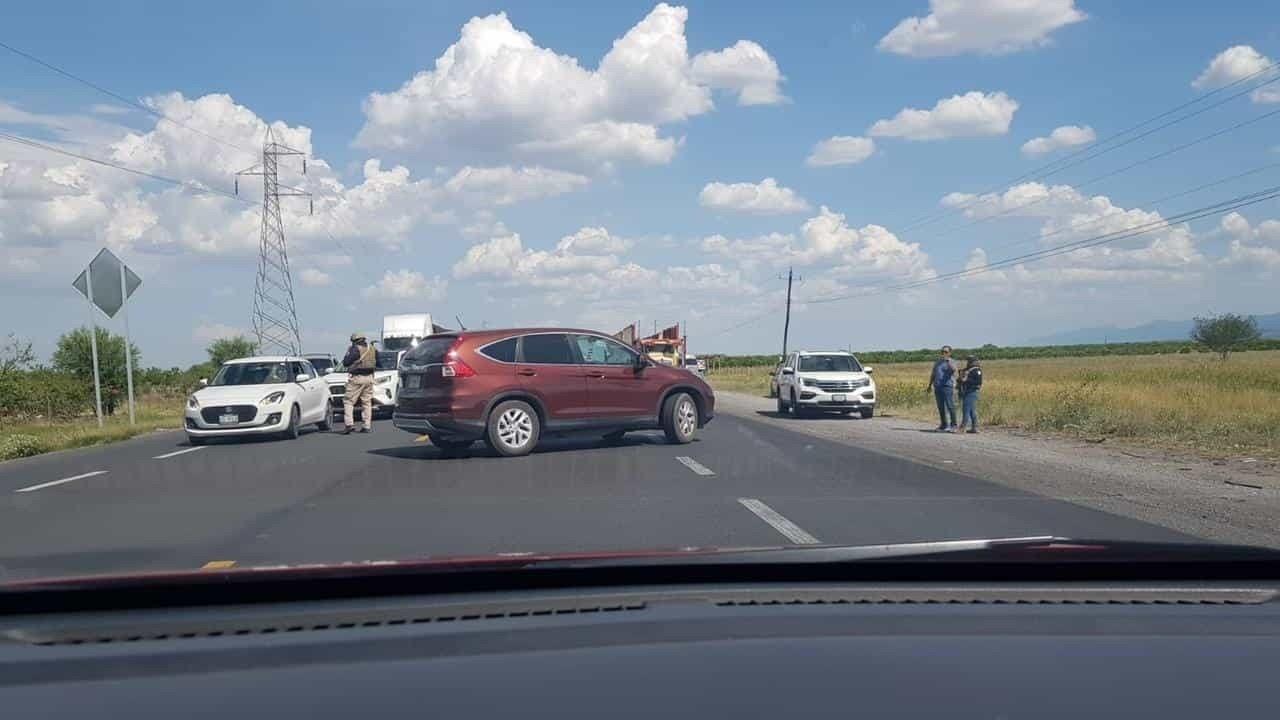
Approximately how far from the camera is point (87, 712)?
2258 mm

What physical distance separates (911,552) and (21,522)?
849 centimetres

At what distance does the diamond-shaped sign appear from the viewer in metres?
22.3

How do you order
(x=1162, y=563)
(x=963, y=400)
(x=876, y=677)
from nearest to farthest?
1. (x=876, y=677)
2. (x=1162, y=563)
3. (x=963, y=400)

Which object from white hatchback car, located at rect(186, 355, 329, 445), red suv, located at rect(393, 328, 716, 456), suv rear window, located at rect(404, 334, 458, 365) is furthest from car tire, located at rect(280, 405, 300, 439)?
suv rear window, located at rect(404, 334, 458, 365)

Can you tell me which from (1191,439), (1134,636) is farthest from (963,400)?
(1134,636)

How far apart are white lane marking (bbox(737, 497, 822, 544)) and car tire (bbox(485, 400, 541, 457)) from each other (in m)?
5.04

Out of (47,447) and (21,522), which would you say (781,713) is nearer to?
(21,522)

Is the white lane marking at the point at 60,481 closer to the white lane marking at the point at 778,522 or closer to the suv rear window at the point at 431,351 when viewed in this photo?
the suv rear window at the point at 431,351

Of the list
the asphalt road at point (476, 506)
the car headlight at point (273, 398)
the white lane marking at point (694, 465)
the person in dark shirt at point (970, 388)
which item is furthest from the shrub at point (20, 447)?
the person in dark shirt at point (970, 388)

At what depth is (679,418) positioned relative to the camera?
16.0 m

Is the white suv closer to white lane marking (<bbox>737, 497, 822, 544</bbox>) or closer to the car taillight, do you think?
the car taillight

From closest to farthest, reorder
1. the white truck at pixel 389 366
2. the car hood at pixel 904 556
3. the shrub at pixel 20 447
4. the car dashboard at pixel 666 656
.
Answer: the car dashboard at pixel 666 656 → the car hood at pixel 904 556 → the shrub at pixel 20 447 → the white truck at pixel 389 366

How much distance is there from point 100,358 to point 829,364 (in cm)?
3145

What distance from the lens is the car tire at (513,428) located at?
1414cm
